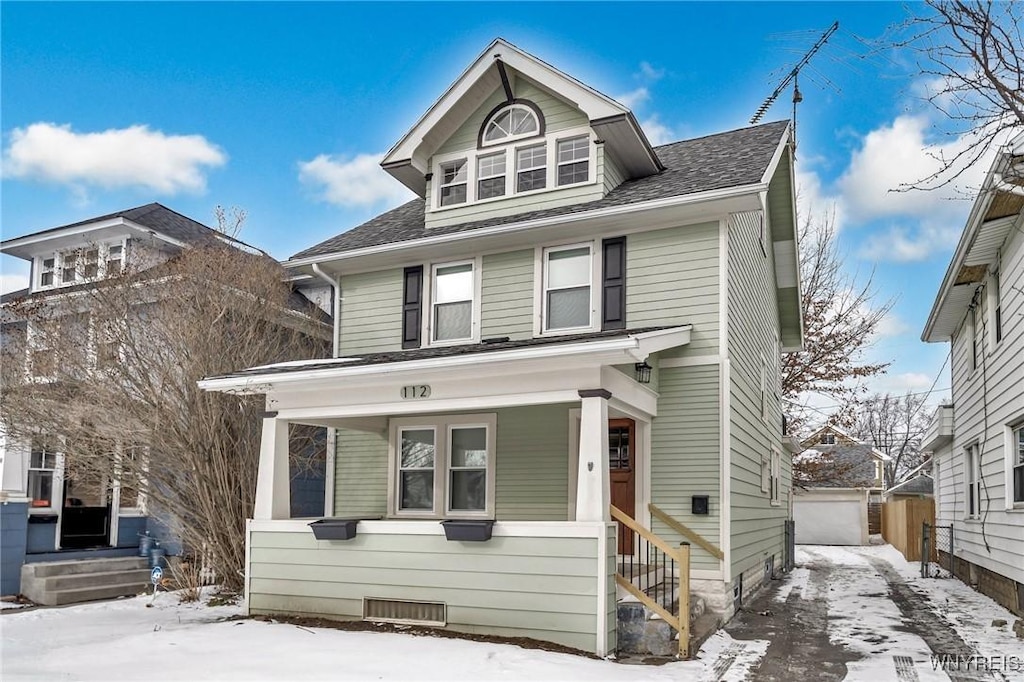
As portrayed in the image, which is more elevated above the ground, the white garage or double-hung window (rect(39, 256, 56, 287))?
double-hung window (rect(39, 256, 56, 287))

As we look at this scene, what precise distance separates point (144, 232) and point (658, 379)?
9830 millimetres

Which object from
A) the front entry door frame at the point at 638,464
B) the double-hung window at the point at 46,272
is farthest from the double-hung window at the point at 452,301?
the double-hung window at the point at 46,272

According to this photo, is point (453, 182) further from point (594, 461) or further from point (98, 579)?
point (98, 579)

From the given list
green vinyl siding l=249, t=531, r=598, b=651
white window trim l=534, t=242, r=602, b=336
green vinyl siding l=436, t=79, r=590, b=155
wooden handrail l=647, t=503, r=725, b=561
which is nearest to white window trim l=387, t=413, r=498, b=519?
white window trim l=534, t=242, r=602, b=336

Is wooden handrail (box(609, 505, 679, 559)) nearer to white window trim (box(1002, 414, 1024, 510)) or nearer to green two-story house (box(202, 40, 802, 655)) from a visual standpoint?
green two-story house (box(202, 40, 802, 655))

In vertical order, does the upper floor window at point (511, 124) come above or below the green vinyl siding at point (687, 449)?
above

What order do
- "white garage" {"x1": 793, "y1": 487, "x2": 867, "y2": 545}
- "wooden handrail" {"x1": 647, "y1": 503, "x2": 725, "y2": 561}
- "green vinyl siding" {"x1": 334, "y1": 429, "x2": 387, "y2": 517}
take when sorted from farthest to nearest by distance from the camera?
→ "white garage" {"x1": 793, "y1": 487, "x2": 867, "y2": 545} < "green vinyl siding" {"x1": 334, "y1": 429, "x2": 387, "y2": 517} < "wooden handrail" {"x1": 647, "y1": 503, "x2": 725, "y2": 561}

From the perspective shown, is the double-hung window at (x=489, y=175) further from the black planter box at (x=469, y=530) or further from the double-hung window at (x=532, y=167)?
the black planter box at (x=469, y=530)

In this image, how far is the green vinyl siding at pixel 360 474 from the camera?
40.5 ft

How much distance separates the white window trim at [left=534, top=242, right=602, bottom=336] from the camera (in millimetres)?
11250

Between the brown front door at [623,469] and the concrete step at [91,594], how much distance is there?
757cm

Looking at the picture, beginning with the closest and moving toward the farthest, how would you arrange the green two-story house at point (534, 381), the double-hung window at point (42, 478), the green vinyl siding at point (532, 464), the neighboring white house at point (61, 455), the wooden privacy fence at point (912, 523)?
the green two-story house at point (534, 381) < the green vinyl siding at point (532, 464) < the neighboring white house at point (61, 455) < the double-hung window at point (42, 478) < the wooden privacy fence at point (912, 523)

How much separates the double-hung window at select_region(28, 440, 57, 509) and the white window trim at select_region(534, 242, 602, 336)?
315 inches

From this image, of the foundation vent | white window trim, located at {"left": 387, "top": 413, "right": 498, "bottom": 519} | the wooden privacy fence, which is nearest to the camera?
the foundation vent
